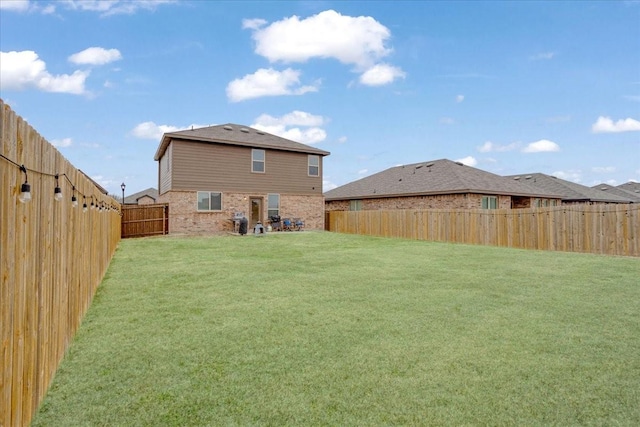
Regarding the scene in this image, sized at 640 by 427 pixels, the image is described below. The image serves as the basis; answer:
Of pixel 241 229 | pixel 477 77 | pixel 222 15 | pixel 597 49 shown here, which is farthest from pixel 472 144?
pixel 222 15

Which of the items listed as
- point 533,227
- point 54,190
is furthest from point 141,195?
point 54,190

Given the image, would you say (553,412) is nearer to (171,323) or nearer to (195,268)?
(171,323)

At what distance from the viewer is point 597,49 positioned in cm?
1448

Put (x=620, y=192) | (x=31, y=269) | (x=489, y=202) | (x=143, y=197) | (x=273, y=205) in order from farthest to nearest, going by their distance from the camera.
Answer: (x=143, y=197) → (x=620, y=192) → (x=273, y=205) → (x=489, y=202) → (x=31, y=269)

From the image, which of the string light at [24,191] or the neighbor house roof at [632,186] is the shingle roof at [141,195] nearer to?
the string light at [24,191]

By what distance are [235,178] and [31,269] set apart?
1856cm

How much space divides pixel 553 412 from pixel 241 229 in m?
17.2

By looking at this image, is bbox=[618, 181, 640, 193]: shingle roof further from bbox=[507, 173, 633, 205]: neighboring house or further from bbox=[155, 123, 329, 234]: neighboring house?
bbox=[155, 123, 329, 234]: neighboring house

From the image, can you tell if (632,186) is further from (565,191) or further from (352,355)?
(352,355)

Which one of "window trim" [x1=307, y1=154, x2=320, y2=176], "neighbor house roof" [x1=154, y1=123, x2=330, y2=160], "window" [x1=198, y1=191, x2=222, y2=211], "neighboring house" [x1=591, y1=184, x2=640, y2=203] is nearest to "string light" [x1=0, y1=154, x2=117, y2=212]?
"window" [x1=198, y1=191, x2=222, y2=211]

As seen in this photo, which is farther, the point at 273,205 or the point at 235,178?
the point at 273,205

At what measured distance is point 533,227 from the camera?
1392 cm

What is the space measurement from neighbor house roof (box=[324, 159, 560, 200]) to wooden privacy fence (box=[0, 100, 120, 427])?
19.2 metres

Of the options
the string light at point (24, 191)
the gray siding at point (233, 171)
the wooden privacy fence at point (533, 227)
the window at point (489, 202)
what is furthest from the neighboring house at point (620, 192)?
the string light at point (24, 191)
